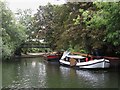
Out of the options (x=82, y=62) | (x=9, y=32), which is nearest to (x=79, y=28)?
(x=82, y=62)

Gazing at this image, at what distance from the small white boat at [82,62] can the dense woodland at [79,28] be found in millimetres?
798

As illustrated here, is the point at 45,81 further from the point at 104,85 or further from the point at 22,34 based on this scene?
the point at 22,34

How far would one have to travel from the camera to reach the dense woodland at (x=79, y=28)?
15384 millimetres

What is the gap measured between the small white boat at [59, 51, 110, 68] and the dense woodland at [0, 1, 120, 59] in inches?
31.4

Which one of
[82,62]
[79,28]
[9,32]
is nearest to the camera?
[79,28]

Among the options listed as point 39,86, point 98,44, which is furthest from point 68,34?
point 39,86

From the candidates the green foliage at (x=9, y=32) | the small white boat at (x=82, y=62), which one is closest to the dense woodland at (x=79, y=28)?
the green foliage at (x=9, y=32)

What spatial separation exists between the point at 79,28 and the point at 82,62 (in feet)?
9.73

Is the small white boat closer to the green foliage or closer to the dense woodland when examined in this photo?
the dense woodland

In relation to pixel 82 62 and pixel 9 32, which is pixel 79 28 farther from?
pixel 9 32

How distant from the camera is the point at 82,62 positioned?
80.5 feet

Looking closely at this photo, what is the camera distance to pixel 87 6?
2389 centimetres

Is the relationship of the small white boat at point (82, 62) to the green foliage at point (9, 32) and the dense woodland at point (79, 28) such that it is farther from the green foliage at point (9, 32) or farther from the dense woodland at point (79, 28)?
the green foliage at point (9, 32)

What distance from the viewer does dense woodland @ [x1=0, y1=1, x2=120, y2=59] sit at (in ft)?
50.5
